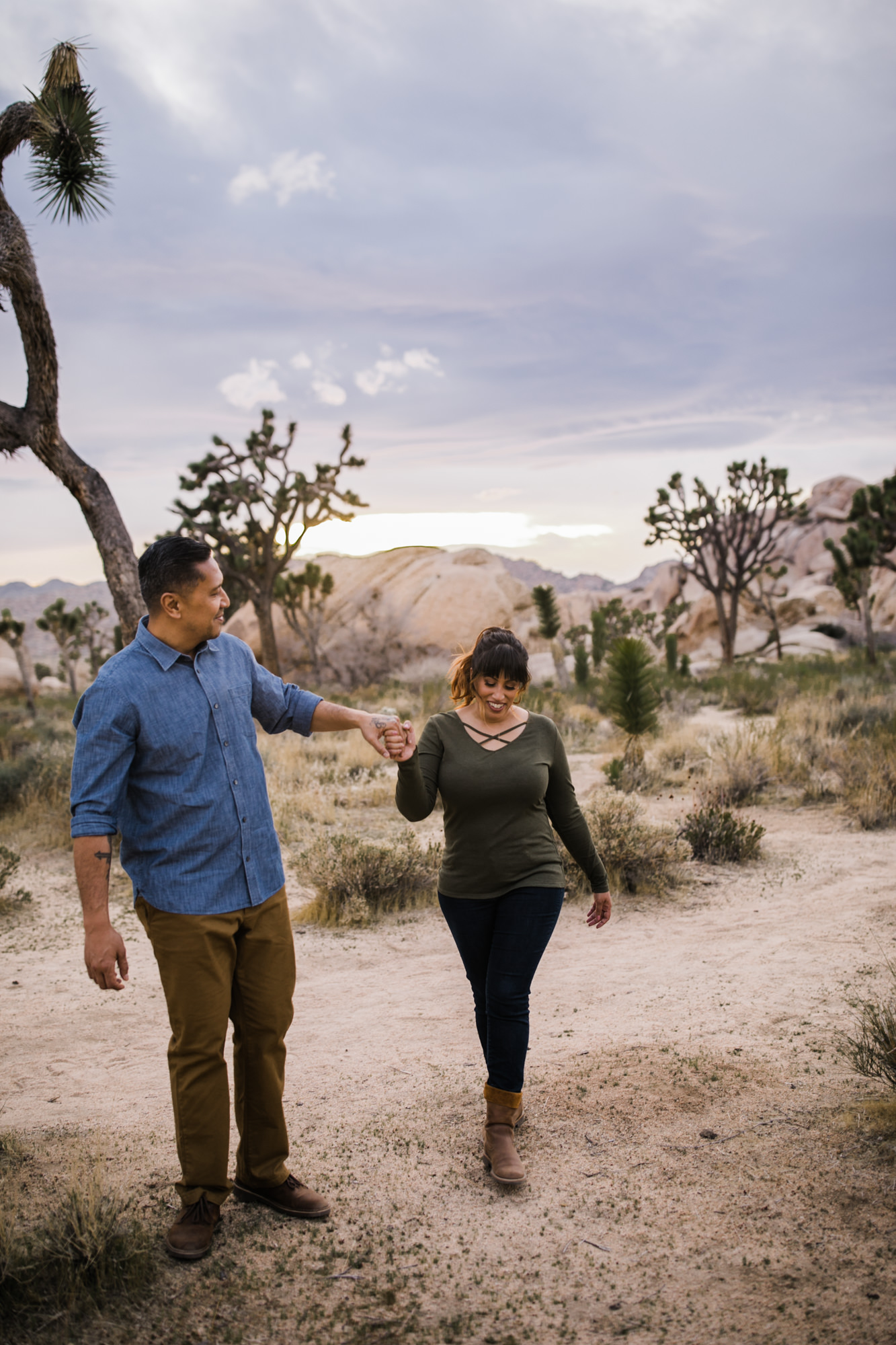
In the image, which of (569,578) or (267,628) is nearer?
(267,628)

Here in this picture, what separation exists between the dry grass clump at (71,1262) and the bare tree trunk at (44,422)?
5826 mm

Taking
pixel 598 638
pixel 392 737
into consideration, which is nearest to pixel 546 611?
pixel 598 638

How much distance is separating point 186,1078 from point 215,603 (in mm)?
1359

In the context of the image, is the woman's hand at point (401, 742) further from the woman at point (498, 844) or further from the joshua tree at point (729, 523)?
the joshua tree at point (729, 523)

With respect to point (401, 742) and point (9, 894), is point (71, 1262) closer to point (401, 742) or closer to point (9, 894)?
point (401, 742)

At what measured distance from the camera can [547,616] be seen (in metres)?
19.0

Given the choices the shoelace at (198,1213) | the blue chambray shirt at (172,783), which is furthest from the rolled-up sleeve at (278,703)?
the shoelace at (198,1213)

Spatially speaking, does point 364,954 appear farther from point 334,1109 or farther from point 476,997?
point 476,997

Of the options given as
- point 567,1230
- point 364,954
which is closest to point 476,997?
point 567,1230

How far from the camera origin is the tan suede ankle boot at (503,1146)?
3.06m

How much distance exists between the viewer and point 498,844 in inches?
121

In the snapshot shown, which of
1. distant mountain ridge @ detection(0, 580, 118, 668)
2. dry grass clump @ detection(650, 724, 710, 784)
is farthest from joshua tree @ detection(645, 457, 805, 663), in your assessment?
distant mountain ridge @ detection(0, 580, 118, 668)

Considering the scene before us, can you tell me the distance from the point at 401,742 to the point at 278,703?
44 centimetres

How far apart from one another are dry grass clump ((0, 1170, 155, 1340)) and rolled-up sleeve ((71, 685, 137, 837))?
113cm
